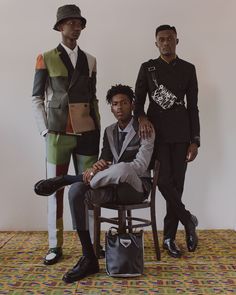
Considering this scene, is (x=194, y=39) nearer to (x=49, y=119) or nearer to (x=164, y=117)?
(x=164, y=117)

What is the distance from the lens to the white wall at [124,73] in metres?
3.50

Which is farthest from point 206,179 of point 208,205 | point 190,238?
point 190,238

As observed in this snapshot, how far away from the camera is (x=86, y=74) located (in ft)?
9.00

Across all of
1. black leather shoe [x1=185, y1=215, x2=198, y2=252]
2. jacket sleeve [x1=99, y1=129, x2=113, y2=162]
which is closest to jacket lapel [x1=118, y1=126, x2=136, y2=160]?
jacket sleeve [x1=99, y1=129, x2=113, y2=162]

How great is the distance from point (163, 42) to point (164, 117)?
468mm

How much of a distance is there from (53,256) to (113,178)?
69 centimetres

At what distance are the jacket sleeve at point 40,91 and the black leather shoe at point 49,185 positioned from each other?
348 mm

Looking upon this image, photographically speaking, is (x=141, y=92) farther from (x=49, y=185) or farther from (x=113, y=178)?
(x=49, y=185)

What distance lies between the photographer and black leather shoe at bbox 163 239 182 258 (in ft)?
9.12

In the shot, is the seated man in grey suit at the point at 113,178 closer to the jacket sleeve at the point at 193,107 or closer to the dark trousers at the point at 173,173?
the dark trousers at the point at 173,173

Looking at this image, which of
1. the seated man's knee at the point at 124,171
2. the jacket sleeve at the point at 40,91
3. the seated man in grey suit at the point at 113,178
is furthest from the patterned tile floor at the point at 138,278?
the jacket sleeve at the point at 40,91

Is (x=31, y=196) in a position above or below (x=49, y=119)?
below

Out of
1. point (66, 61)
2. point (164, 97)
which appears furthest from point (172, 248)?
point (66, 61)

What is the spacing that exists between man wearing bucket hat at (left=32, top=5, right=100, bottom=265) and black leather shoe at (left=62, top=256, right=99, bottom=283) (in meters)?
0.34
